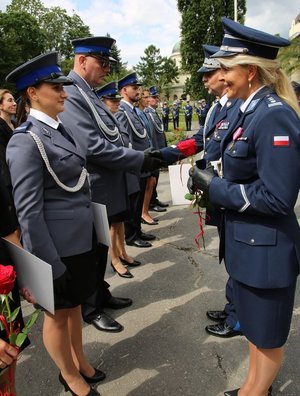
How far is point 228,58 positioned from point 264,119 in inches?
15.1

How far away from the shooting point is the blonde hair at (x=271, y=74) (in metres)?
1.65

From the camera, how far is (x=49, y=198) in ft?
6.47

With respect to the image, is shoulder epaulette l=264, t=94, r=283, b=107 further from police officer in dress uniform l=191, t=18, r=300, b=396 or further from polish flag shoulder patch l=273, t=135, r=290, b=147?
polish flag shoulder patch l=273, t=135, r=290, b=147

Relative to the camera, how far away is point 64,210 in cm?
202

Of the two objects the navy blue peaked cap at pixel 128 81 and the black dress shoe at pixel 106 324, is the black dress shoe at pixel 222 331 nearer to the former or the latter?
the black dress shoe at pixel 106 324

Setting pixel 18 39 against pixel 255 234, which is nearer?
pixel 255 234

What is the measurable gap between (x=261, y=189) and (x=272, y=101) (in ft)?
1.33

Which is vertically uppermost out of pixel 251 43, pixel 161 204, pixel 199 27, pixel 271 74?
pixel 199 27

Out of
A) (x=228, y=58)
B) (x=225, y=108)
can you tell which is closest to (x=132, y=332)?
(x=225, y=108)

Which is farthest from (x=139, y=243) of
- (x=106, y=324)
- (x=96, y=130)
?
(x=96, y=130)

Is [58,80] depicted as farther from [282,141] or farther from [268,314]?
[268,314]

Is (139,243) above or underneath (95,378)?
above

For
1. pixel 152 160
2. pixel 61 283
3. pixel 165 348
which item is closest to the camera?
pixel 61 283

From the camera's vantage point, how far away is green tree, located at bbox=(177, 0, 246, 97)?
36.5 m
